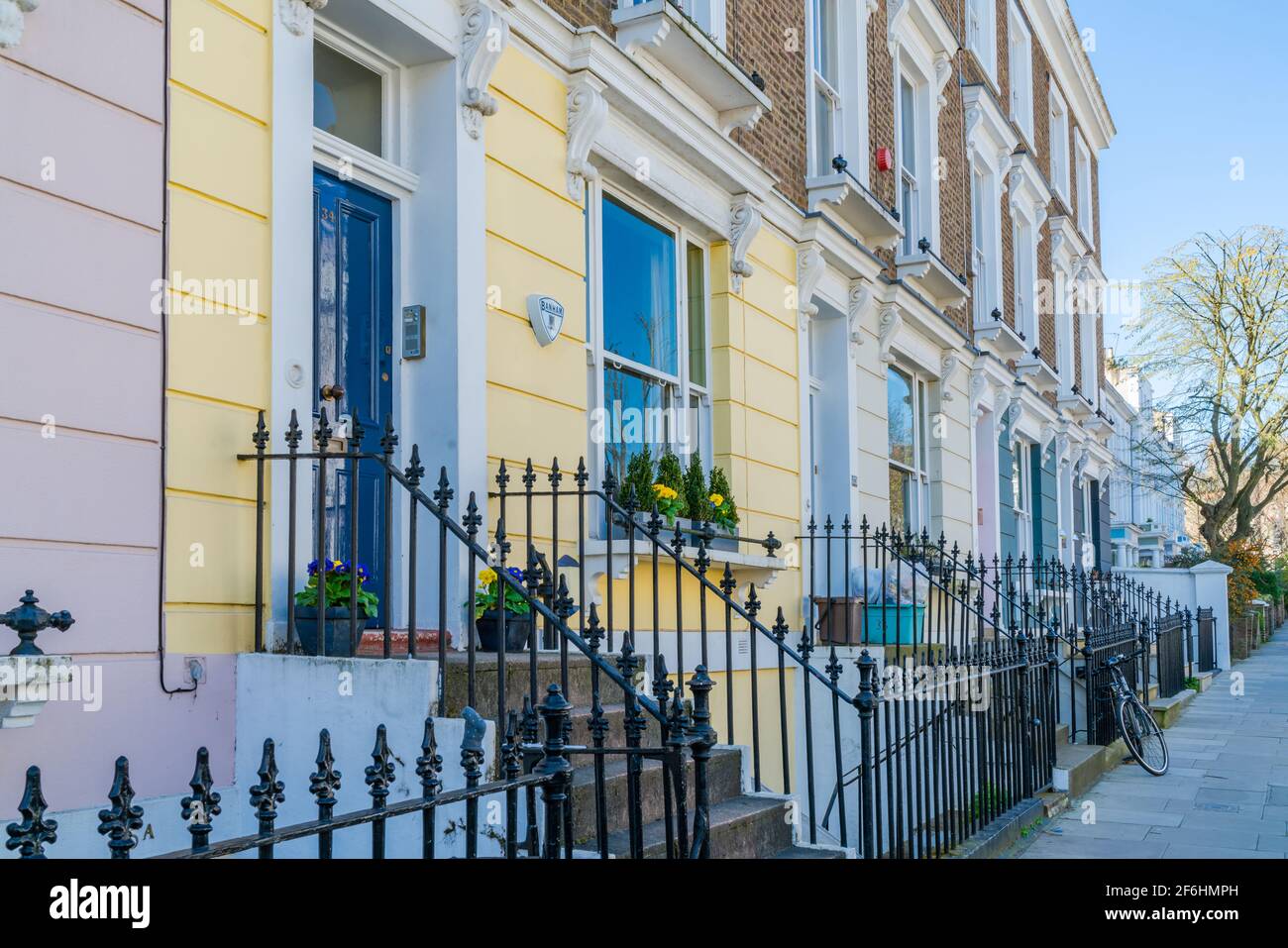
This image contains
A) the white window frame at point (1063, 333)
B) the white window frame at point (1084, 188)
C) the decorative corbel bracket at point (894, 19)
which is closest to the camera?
the decorative corbel bracket at point (894, 19)

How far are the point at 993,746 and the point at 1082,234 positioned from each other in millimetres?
17213

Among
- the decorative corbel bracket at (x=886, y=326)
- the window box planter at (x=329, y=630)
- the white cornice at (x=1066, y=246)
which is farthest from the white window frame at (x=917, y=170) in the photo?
the window box planter at (x=329, y=630)

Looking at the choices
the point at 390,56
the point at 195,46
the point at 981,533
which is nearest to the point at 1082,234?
the point at 981,533

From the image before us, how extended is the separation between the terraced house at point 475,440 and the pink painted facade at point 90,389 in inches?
0.5

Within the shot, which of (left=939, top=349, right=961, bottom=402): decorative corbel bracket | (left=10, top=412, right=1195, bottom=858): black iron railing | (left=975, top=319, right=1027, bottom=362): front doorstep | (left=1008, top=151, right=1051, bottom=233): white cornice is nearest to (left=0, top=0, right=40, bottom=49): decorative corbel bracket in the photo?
(left=10, top=412, right=1195, bottom=858): black iron railing

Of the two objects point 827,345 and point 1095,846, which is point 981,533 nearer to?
point 827,345

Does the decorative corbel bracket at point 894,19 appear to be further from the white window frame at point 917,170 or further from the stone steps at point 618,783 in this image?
the stone steps at point 618,783

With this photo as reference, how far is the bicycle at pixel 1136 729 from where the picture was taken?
1048cm

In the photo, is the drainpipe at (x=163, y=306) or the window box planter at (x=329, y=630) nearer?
the drainpipe at (x=163, y=306)

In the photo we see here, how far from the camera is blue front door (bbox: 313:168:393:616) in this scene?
5.70 m

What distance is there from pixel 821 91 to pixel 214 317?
7759mm

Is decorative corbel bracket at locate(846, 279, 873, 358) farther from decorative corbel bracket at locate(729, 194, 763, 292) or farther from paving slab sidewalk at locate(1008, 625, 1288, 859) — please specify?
paving slab sidewalk at locate(1008, 625, 1288, 859)

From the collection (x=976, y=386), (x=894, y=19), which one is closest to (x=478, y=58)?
(x=894, y=19)

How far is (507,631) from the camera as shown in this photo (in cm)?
573
